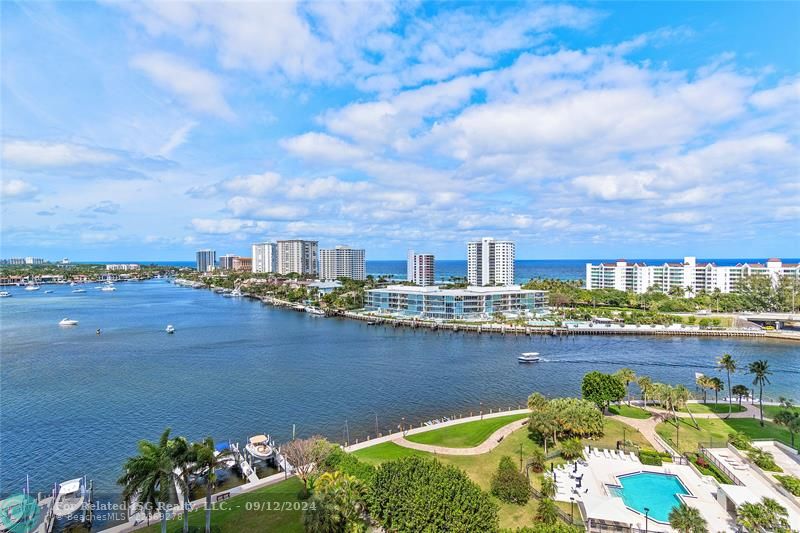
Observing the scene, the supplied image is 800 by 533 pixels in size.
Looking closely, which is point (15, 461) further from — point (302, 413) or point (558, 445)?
point (558, 445)

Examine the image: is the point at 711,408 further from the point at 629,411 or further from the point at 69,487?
the point at 69,487

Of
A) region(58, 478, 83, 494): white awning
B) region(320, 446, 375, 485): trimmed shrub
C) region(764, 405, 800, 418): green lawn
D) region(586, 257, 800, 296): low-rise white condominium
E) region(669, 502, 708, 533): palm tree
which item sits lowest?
region(58, 478, 83, 494): white awning

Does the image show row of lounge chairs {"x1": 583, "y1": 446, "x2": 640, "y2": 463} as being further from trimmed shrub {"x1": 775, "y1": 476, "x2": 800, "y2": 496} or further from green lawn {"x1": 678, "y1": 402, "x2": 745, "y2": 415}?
green lawn {"x1": 678, "y1": 402, "x2": 745, "y2": 415}

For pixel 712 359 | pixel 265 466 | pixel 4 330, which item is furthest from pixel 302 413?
pixel 4 330

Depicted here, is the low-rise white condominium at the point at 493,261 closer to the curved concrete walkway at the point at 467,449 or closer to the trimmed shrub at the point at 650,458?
the curved concrete walkway at the point at 467,449

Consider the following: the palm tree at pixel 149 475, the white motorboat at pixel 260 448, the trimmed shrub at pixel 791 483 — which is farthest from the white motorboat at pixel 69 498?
the trimmed shrub at pixel 791 483

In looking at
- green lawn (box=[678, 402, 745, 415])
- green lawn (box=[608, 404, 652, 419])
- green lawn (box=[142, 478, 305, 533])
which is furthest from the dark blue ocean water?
green lawn (box=[678, 402, 745, 415])

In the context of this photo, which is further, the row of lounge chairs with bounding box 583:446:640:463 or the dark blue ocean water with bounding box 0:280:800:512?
the dark blue ocean water with bounding box 0:280:800:512
